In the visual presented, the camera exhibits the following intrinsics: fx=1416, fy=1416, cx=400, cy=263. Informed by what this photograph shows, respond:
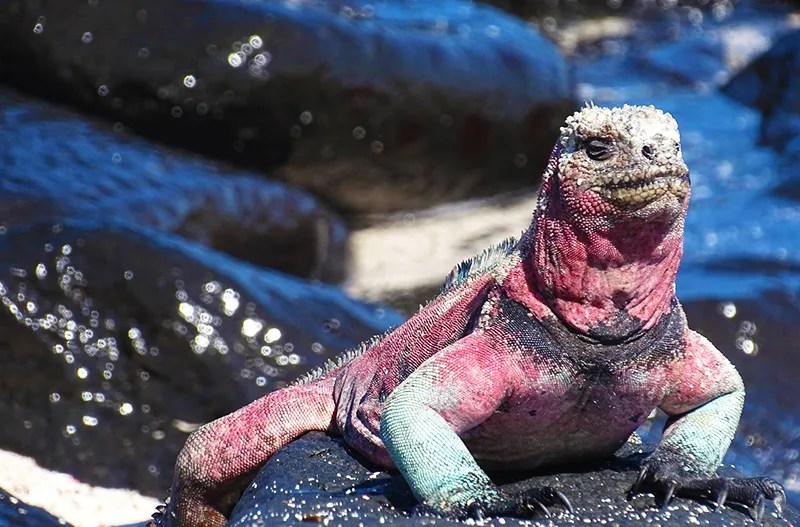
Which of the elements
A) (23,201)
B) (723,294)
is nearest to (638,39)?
(723,294)

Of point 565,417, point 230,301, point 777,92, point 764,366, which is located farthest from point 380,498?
point 777,92

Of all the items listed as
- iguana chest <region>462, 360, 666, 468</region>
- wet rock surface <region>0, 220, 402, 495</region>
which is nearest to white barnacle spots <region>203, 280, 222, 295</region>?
wet rock surface <region>0, 220, 402, 495</region>

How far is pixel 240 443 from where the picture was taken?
464 centimetres

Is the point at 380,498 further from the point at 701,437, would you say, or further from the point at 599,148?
the point at 599,148

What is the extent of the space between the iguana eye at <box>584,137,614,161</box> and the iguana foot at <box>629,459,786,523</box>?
2.97 feet

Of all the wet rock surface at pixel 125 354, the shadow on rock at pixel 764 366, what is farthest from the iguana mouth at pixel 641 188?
the shadow on rock at pixel 764 366

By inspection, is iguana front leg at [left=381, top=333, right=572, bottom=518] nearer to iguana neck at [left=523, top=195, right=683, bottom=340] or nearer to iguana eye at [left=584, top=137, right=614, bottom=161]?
iguana neck at [left=523, top=195, right=683, bottom=340]

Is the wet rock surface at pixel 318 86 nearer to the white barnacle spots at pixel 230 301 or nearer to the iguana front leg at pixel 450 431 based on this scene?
the white barnacle spots at pixel 230 301

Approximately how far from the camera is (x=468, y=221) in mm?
13297

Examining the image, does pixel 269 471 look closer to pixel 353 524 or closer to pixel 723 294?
pixel 353 524

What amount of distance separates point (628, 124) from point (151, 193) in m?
6.44

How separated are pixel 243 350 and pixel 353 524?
11.6ft

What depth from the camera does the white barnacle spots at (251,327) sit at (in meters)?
7.41

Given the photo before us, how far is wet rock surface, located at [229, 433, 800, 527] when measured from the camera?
3.95 meters
